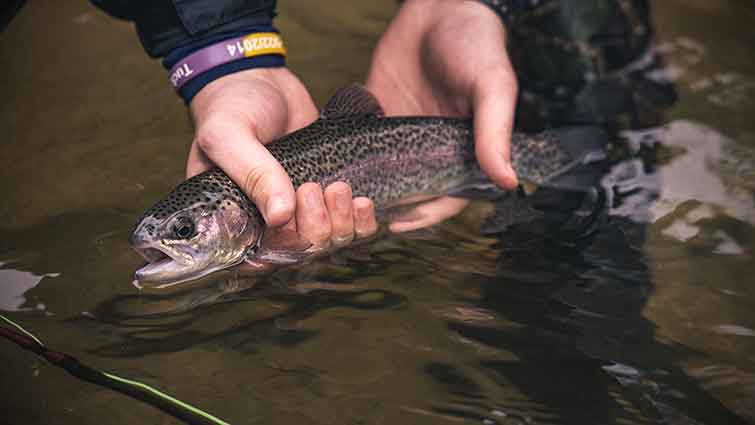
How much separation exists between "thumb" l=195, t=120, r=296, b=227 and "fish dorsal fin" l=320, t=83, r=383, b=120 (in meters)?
0.46

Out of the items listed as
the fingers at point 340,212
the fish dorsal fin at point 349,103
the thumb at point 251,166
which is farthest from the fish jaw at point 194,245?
the fish dorsal fin at point 349,103

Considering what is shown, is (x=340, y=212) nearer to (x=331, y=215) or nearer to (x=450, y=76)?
(x=331, y=215)

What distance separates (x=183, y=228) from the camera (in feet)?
7.82

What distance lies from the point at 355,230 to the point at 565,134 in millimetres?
1212

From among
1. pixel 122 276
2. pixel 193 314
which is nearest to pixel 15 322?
pixel 122 276

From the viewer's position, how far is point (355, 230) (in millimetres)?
2811

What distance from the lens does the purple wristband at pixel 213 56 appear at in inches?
118

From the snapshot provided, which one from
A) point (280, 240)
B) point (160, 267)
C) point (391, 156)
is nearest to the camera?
point (160, 267)

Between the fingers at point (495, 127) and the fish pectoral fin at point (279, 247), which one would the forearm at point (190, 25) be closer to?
the fish pectoral fin at point (279, 247)

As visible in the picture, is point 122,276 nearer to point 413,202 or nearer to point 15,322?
point 15,322

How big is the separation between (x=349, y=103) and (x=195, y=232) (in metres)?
0.95

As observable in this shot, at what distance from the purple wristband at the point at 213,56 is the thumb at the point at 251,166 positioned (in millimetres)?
515

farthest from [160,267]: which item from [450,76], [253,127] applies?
[450,76]

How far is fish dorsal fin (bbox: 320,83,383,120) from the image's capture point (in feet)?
9.82
